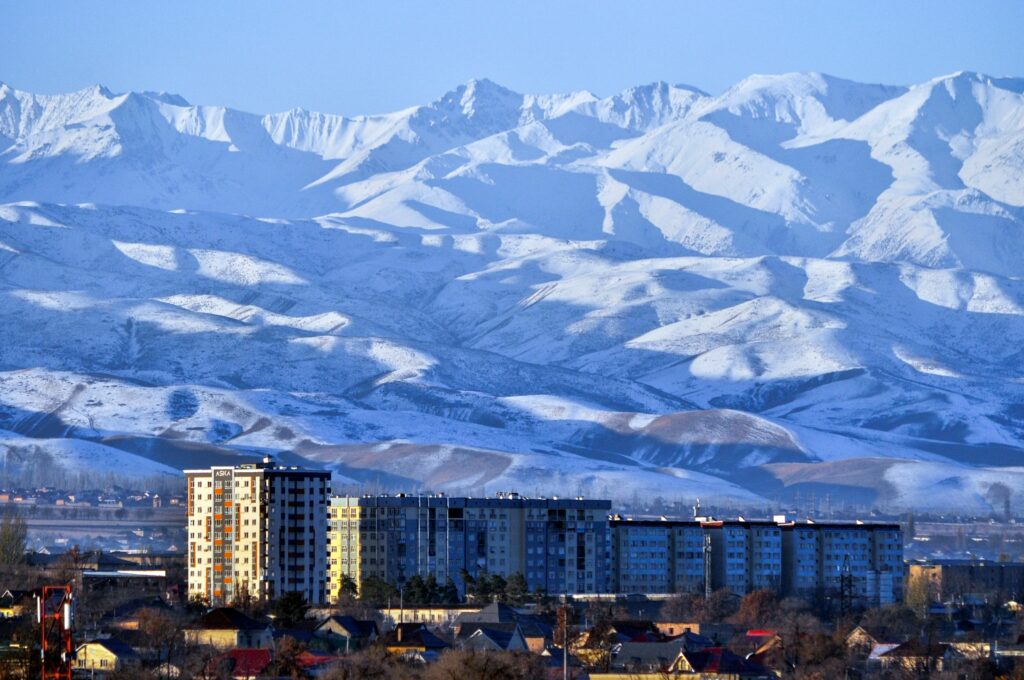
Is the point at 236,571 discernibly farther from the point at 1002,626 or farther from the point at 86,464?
the point at 86,464

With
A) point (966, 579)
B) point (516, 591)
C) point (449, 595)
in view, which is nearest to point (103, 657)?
point (449, 595)

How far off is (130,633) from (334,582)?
3090 centimetres

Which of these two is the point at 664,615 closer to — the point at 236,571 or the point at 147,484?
the point at 236,571

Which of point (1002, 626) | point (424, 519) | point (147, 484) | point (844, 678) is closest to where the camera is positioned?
point (844, 678)

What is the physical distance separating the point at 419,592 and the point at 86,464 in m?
103

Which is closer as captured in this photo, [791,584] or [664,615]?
[664,615]

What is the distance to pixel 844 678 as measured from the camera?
5672 centimetres

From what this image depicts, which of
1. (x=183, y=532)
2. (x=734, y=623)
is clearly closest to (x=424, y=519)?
(x=734, y=623)

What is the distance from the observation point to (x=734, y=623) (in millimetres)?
77062

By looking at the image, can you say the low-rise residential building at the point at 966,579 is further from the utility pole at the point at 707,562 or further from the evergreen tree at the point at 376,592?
the evergreen tree at the point at 376,592

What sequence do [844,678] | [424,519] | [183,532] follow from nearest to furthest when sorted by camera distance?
[844,678], [424,519], [183,532]

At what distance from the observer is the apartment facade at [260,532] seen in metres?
85.8

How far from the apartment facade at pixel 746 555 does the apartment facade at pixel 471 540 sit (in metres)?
1.61

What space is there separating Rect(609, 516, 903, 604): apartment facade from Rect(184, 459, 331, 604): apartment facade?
13.9 meters
